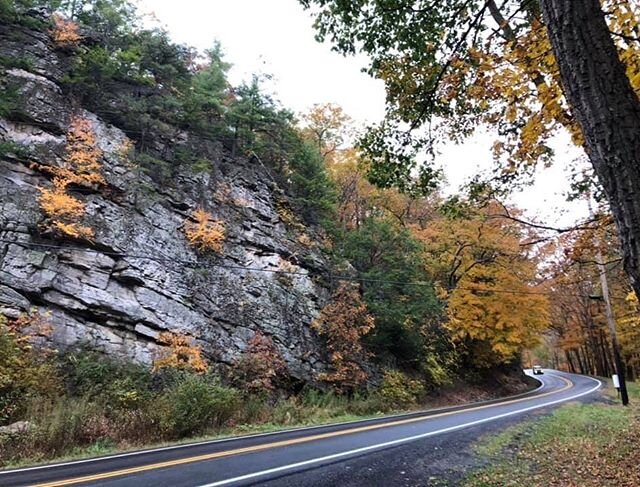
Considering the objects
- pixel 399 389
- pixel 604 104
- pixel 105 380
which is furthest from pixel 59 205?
pixel 399 389

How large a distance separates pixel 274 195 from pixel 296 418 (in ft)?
34.3

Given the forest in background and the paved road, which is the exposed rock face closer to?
the forest in background

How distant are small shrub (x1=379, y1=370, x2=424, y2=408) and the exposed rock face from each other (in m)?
3.54

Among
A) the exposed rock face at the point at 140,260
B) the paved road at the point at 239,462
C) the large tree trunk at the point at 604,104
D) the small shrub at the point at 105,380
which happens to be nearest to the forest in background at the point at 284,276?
the small shrub at the point at 105,380

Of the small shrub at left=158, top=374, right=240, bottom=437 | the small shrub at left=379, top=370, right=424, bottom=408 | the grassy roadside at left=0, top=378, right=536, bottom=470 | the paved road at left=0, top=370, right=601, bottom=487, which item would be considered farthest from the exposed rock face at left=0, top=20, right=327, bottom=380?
the paved road at left=0, top=370, right=601, bottom=487

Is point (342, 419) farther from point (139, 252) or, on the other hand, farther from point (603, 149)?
point (603, 149)

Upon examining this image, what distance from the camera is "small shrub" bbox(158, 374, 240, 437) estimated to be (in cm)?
953

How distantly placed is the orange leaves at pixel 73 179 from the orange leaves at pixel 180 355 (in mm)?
3977

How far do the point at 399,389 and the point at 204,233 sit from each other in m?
10.2

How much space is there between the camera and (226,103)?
20906mm

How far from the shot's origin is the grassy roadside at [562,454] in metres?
5.78

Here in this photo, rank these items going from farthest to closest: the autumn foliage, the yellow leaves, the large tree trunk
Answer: the autumn foliage
the yellow leaves
the large tree trunk

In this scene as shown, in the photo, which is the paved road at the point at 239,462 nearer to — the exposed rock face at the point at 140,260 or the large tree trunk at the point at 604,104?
the large tree trunk at the point at 604,104

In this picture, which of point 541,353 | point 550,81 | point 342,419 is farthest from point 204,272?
point 541,353
